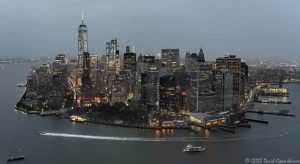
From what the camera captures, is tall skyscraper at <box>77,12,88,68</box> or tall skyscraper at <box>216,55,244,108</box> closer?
tall skyscraper at <box>216,55,244,108</box>

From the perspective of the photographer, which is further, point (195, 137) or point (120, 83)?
point (120, 83)

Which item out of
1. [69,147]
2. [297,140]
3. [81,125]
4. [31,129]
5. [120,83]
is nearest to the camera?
[69,147]

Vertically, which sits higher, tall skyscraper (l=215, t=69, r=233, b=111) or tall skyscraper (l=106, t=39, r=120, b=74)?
tall skyscraper (l=106, t=39, r=120, b=74)

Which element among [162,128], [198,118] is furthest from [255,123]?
[162,128]

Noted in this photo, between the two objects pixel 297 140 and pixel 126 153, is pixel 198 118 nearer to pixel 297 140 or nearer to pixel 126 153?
A: pixel 297 140

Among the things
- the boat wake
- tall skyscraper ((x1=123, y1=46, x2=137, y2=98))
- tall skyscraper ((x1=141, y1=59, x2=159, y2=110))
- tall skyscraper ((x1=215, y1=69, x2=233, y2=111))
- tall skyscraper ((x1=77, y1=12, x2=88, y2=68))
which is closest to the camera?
the boat wake

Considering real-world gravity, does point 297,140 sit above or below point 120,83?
below

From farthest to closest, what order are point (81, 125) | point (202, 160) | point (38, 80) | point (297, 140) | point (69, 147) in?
1. point (38, 80)
2. point (81, 125)
3. point (297, 140)
4. point (69, 147)
5. point (202, 160)

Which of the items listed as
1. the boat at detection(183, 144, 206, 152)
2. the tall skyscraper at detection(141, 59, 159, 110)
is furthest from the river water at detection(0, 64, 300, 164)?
the tall skyscraper at detection(141, 59, 159, 110)

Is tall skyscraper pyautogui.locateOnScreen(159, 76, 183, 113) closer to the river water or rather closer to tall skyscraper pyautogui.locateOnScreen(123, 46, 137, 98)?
the river water
